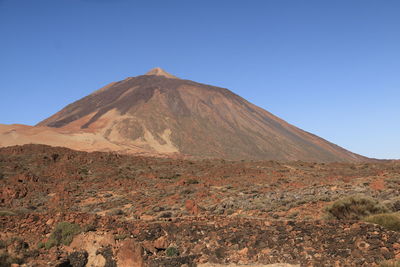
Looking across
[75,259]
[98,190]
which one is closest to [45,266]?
[75,259]

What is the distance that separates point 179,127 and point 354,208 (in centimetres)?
7011

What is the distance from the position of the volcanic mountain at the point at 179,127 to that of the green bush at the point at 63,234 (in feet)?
172

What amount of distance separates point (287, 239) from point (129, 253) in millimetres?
3575

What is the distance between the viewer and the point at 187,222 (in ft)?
33.0

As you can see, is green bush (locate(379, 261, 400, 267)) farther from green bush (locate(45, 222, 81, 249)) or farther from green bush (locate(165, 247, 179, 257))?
green bush (locate(45, 222, 81, 249))

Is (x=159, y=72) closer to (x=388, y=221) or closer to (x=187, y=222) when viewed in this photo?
(x=187, y=222)

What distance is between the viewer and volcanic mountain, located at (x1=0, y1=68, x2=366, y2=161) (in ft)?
234

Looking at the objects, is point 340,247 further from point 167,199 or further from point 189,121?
point 189,121

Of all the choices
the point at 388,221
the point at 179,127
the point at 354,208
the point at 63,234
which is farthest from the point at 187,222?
the point at 179,127

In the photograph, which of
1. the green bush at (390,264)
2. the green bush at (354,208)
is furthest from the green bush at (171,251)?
the green bush at (354,208)

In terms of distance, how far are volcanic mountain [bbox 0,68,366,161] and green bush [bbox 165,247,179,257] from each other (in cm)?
5425

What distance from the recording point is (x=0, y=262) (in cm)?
834

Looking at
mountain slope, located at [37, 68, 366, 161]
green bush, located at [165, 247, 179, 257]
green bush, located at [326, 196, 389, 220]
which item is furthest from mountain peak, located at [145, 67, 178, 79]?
green bush, located at [165, 247, 179, 257]

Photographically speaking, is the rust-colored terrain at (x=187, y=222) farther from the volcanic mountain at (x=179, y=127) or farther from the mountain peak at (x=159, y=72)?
the mountain peak at (x=159, y=72)
